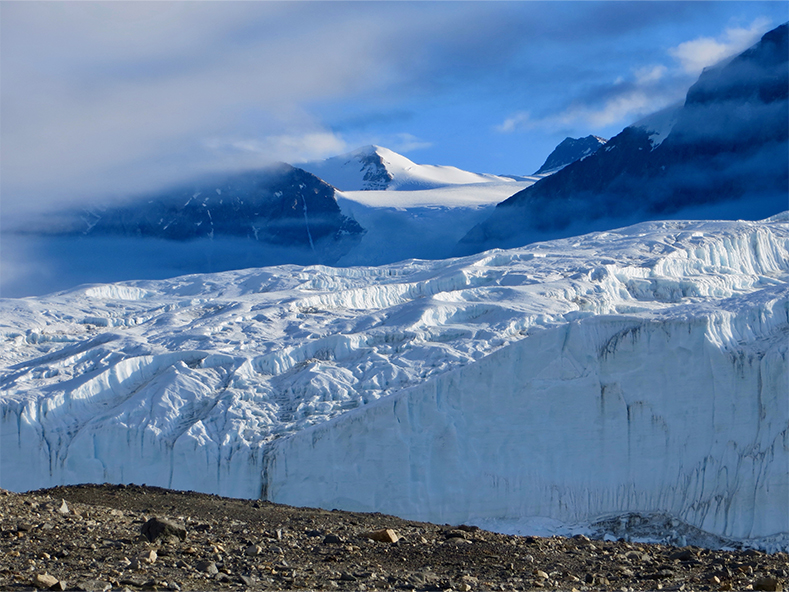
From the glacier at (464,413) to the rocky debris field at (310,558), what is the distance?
872 centimetres

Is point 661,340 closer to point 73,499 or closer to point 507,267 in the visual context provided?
point 73,499

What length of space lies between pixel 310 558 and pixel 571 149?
18544 centimetres

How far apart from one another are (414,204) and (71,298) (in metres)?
63.4

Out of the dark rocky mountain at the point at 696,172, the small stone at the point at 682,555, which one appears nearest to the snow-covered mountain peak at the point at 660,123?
the dark rocky mountain at the point at 696,172

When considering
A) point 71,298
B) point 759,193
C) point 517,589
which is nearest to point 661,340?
point 517,589

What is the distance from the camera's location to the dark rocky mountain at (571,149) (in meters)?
184

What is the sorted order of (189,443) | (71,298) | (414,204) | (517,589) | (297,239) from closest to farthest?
1. (517,589)
2. (189,443)
3. (71,298)
4. (414,204)
5. (297,239)

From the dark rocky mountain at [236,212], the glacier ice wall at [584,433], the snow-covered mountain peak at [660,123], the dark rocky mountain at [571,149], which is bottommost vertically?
the glacier ice wall at [584,433]

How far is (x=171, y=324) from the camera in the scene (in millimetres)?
38062

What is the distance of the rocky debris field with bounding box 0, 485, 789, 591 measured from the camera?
863 centimetres

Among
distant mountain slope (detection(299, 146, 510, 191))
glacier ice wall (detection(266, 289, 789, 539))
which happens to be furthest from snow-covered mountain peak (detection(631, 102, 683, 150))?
glacier ice wall (detection(266, 289, 789, 539))

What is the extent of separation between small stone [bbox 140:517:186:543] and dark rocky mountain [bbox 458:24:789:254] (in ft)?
282

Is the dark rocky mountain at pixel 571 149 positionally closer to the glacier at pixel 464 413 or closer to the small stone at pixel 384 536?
the glacier at pixel 464 413

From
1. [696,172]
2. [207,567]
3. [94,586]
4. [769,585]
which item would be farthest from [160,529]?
[696,172]
